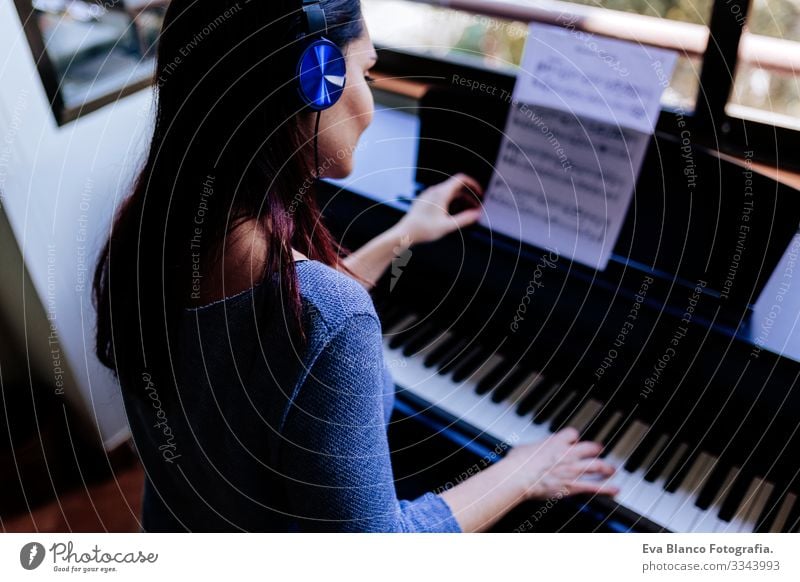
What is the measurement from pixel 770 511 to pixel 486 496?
0.39m

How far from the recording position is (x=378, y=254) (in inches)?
41.3

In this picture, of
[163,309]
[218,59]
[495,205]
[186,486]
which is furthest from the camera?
[495,205]

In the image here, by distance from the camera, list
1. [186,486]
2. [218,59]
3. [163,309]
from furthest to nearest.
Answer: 1. [186,486]
2. [163,309]
3. [218,59]

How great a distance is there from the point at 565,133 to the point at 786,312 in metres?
0.41

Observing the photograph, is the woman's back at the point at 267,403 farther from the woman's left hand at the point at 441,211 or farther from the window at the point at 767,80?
the window at the point at 767,80

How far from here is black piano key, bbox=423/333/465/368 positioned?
102cm

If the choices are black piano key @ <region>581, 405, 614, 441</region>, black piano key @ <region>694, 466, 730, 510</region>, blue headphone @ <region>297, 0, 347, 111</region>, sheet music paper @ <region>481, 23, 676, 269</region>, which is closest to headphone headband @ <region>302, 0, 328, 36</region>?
blue headphone @ <region>297, 0, 347, 111</region>

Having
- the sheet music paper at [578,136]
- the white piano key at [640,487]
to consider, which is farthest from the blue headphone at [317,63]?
the white piano key at [640,487]

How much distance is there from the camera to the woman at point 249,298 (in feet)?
1.90

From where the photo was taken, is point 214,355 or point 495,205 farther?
point 495,205

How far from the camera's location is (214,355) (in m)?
0.65

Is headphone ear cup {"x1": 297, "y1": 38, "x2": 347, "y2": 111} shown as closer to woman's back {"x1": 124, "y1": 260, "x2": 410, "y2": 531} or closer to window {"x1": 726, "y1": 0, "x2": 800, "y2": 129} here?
woman's back {"x1": 124, "y1": 260, "x2": 410, "y2": 531}

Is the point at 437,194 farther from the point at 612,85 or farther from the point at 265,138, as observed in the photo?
the point at 265,138

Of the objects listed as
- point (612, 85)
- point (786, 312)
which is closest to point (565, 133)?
point (612, 85)
